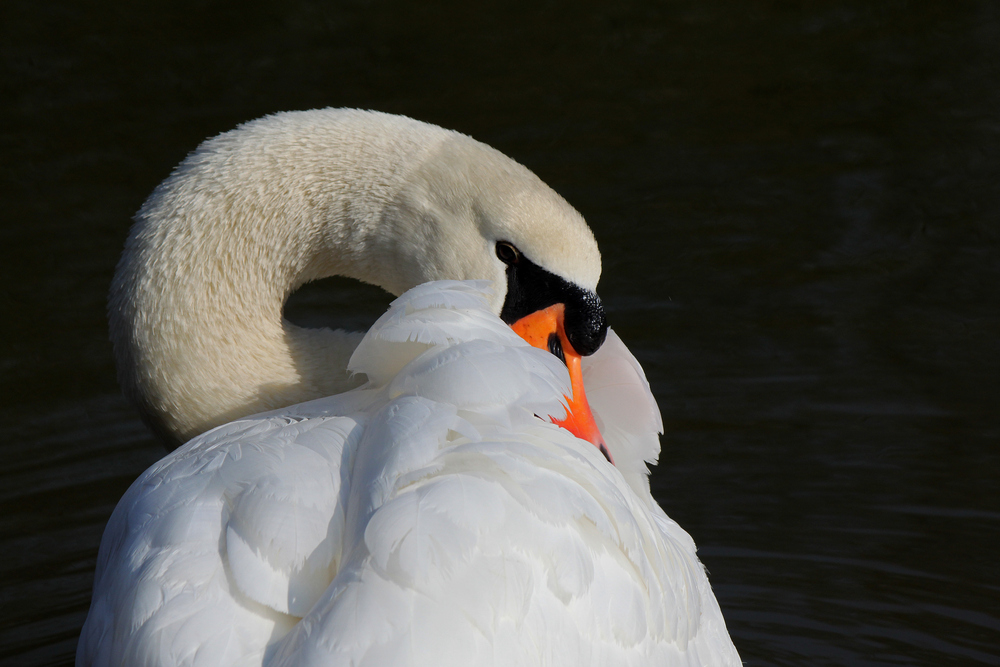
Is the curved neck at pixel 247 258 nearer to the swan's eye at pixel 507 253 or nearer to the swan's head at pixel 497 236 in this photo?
the swan's head at pixel 497 236

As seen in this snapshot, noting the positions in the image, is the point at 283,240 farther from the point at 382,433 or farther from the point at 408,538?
the point at 408,538

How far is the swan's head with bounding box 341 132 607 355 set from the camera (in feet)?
9.91

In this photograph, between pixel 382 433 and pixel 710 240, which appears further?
pixel 710 240

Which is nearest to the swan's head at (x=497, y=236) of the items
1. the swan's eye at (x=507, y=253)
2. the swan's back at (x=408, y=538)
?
the swan's eye at (x=507, y=253)

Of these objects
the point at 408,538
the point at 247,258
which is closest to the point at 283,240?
the point at 247,258

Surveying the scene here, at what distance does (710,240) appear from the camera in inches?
236

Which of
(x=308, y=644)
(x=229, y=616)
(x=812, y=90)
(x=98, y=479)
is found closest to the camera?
(x=308, y=644)

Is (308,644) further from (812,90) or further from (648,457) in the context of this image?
(812,90)

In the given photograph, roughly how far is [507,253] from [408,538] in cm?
133

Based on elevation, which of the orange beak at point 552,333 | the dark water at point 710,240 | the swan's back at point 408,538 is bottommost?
the dark water at point 710,240

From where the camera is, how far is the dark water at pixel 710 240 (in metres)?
4.08

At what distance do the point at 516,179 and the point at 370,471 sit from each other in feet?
3.72

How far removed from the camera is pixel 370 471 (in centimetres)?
211

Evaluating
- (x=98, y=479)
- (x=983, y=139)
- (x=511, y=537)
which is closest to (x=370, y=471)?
(x=511, y=537)
